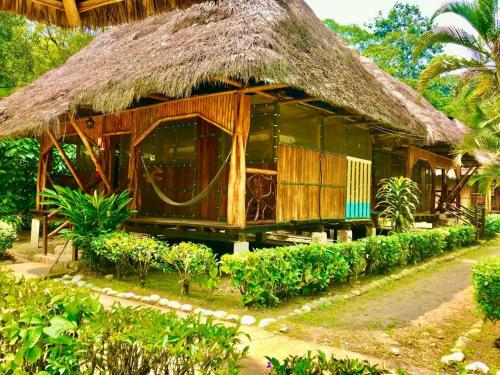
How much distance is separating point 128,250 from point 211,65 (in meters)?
3.24

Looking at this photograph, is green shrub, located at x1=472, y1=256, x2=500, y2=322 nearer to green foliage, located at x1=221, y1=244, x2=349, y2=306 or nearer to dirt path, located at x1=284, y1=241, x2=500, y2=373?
dirt path, located at x1=284, y1=241, x2=500, y2=373

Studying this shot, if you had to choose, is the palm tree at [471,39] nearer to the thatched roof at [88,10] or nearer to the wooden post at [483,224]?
the wooden post at [483,224]

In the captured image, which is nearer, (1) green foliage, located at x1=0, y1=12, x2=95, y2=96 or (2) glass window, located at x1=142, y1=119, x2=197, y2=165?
(2) glass window, located at x1=142, y1=119, x2=197, y2=165

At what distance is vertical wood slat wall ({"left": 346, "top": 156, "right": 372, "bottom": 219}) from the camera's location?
1032cm

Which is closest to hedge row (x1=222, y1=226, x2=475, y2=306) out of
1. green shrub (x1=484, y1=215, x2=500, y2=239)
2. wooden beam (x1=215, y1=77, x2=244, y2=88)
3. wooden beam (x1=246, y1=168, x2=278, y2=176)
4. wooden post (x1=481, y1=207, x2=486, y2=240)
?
wooden beam (x1=246, y1=168, x2=278, y2=176)

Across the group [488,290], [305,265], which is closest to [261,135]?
[305,265]

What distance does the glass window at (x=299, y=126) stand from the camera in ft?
27.3

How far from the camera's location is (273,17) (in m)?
7.32

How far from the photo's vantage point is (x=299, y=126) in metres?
8.74

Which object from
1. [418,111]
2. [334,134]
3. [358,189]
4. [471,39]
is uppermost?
[471,39]

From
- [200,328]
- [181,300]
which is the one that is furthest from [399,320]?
[200,328]

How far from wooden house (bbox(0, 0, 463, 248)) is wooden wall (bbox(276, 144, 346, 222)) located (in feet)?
0.08

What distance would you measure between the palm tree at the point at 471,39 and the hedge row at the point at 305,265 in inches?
157

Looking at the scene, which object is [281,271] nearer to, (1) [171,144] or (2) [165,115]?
(2) [165,115]
